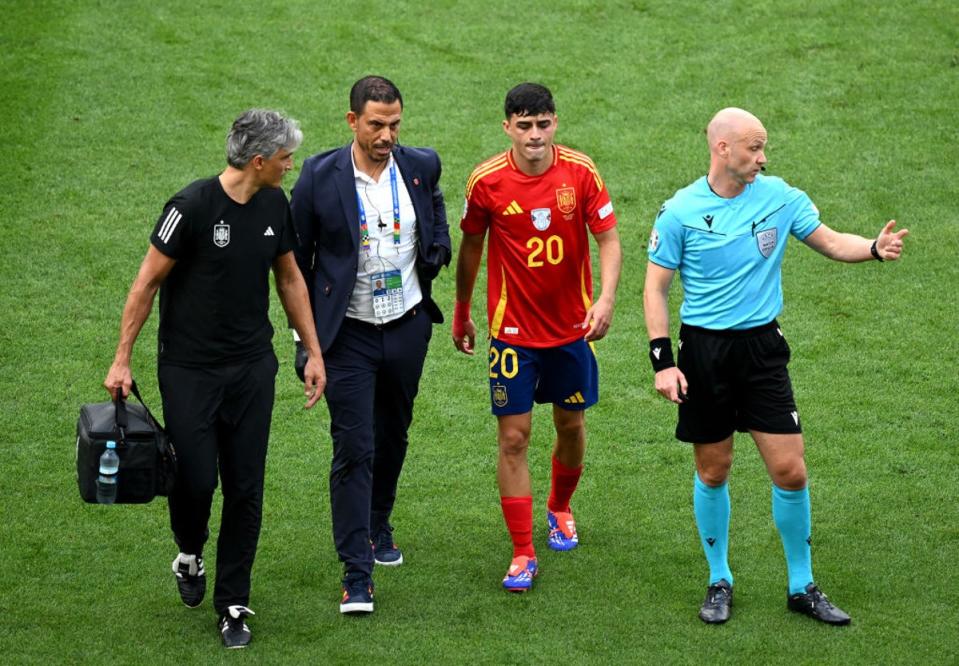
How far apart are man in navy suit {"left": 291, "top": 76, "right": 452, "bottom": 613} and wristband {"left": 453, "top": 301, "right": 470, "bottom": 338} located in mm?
320

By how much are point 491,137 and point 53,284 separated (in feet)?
12.0

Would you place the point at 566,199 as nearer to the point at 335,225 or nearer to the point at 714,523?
the point at 335,225

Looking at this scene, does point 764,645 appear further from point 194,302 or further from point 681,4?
point 681,4

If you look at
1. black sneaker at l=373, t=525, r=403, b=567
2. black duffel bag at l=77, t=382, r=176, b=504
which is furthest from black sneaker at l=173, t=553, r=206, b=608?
black sneaker at l=373, t=525, r=403, b=567

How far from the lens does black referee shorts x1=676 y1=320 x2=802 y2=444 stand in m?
6.09

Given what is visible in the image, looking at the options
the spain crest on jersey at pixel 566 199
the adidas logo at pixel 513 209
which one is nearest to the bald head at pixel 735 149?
the spain crest on jersey at pixel 566 199

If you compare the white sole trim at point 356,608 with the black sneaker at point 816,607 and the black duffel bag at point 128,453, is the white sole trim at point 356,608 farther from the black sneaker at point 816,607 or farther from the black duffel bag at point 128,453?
the black sneaker at point 816,607

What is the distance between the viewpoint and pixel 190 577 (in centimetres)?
628

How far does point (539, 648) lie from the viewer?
604 cm

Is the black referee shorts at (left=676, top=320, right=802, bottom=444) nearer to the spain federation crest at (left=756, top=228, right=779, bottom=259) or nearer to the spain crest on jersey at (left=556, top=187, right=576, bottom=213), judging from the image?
the spain federation crest at (left=756, top=228, right=779, bottom=259)

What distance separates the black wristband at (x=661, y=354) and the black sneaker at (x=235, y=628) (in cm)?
196

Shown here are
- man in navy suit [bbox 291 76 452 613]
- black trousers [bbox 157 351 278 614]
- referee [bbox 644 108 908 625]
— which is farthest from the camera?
man in navy suit [bbox 291 76 452 613]

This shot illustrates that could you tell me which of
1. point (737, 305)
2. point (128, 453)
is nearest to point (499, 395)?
point (737, 305)

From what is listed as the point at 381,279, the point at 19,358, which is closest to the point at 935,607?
the point at 381,279
